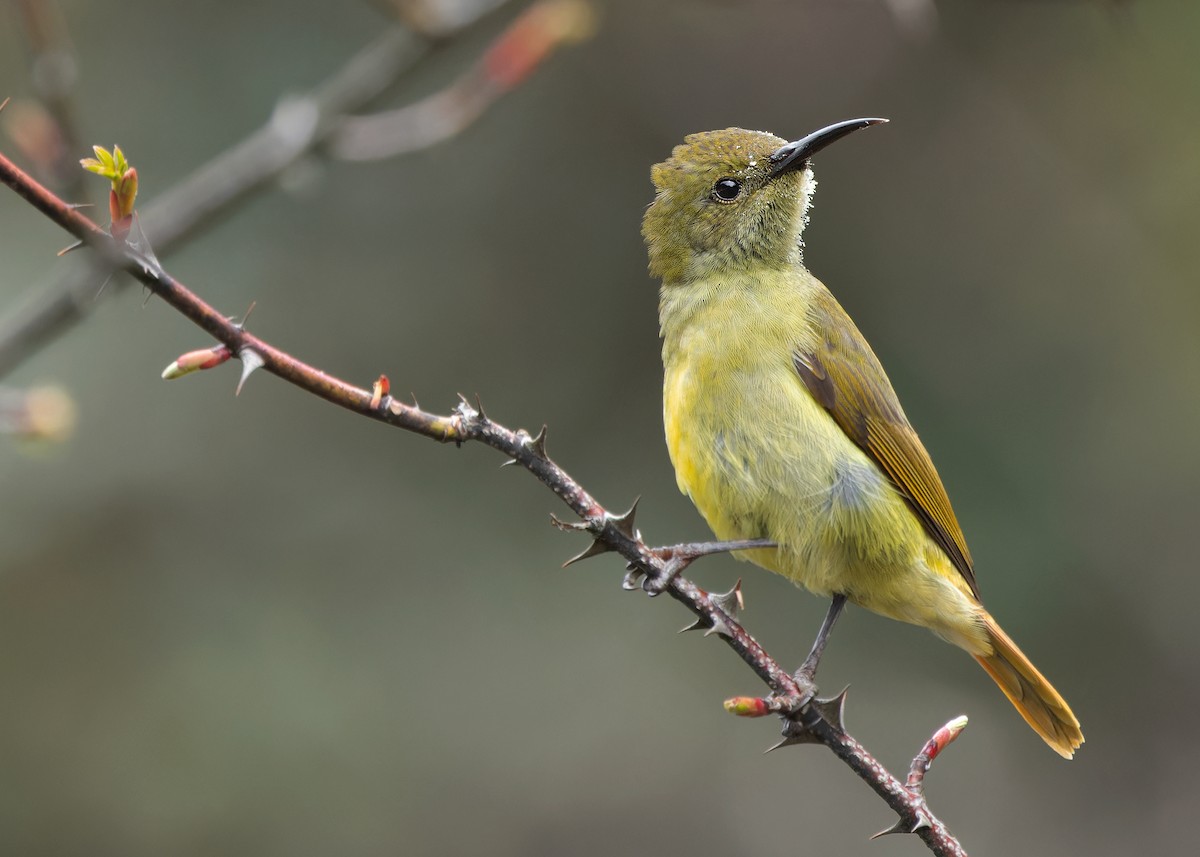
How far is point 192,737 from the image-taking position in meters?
6.74

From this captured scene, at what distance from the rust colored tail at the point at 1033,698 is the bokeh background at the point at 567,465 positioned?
3.13m

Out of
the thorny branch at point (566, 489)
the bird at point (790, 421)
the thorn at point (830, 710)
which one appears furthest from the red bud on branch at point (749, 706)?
the bird at point (790, 421)

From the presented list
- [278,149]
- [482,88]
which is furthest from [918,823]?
[482,88]

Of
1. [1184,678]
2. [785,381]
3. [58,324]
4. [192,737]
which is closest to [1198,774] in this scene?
[1184,678]

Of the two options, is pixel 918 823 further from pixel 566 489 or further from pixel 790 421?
pixel 790 421

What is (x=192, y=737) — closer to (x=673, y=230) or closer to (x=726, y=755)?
(x=726, y=755)

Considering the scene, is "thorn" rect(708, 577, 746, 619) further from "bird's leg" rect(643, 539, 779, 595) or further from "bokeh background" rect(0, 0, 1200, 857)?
"bokeh background" rect(0, 0, 1200, 857)

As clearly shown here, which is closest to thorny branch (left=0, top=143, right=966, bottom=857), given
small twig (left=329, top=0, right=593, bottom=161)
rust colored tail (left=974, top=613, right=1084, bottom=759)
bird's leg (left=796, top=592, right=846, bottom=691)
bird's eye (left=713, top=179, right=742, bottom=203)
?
bird's leg (left=796, top=592, right=846, bottom=691)

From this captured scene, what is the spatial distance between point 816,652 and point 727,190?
165 cm

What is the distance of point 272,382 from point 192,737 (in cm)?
212

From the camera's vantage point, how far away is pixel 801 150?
420 cm

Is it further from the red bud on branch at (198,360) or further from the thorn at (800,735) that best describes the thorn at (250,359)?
the thorn at (800,735)

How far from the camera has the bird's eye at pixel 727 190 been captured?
4.38 meters

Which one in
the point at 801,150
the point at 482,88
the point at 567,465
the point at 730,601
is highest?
the point at 567,465
